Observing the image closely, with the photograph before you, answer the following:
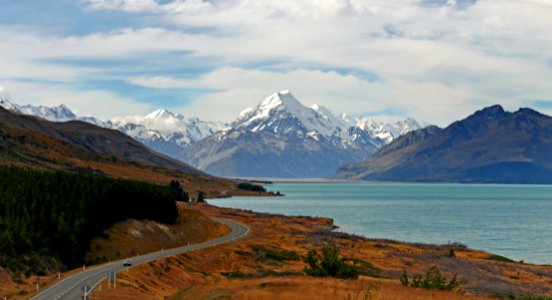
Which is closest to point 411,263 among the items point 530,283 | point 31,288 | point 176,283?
point 530,283

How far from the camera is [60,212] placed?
90625mm

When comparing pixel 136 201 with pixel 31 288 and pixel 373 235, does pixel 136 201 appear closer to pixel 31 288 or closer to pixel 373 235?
pixel 31 288

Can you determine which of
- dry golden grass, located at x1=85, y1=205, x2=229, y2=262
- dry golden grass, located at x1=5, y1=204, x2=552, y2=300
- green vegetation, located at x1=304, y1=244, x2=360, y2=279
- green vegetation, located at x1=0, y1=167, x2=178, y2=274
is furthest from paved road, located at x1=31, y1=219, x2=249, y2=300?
green vegetation, located at x1=304, y1=244, x2=360, y2=279

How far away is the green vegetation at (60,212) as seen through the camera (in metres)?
75.2

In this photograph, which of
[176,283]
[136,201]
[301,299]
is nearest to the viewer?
[301,299]

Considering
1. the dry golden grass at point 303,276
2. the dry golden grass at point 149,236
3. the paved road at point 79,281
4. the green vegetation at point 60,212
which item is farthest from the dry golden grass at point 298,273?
the green vegetation at point 60,212

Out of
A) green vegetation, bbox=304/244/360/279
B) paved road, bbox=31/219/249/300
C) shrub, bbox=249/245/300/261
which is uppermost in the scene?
green vegetation, bbox=304/244/360/279

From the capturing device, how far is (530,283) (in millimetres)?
82562

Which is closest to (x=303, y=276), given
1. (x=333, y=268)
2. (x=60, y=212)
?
(x=333, y=268)

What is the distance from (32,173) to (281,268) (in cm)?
4856

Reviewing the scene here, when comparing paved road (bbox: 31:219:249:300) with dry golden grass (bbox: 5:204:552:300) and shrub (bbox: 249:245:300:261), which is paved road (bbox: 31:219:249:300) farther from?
shrub (bbox: 249:245:300:261)

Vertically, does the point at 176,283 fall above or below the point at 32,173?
below

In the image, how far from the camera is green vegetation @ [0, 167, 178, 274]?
75250 millimetres

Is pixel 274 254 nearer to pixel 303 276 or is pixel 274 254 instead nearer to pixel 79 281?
pixel 303 276
